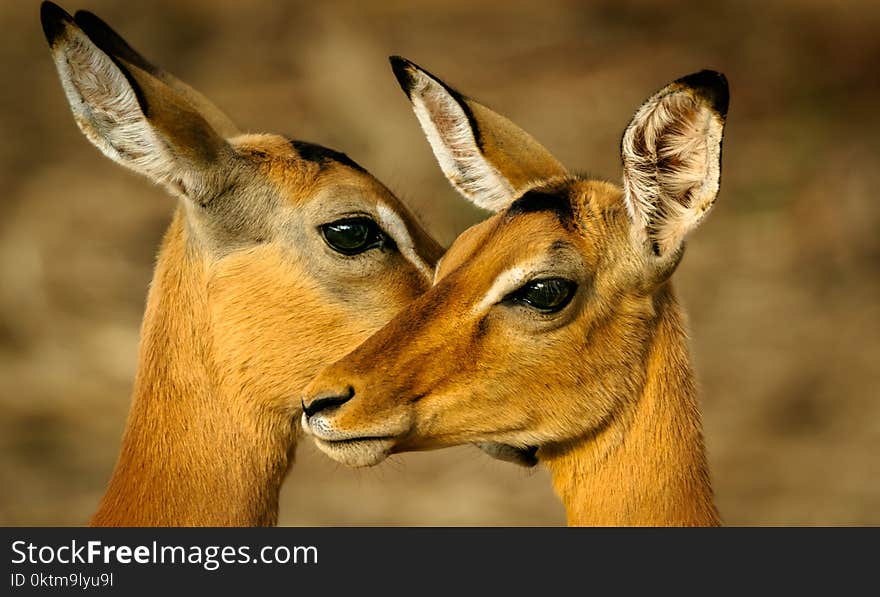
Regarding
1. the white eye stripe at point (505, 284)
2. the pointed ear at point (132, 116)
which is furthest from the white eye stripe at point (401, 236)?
the white eye stripe at point (505, 284)

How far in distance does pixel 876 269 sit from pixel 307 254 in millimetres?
11236

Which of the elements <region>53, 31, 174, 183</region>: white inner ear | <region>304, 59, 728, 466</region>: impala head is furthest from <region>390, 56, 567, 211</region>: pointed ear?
<region>53, 31, 174, 183</region>: white inner ear

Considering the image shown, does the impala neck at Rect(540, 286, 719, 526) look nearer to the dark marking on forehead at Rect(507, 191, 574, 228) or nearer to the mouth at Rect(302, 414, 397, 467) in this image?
the dark marking on forehead at Rect(507, 191, 574, 228)

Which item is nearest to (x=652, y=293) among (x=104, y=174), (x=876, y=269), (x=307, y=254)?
(x=307, y=254)

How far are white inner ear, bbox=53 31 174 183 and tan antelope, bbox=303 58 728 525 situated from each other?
3.88 feet

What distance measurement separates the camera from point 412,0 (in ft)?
59.7

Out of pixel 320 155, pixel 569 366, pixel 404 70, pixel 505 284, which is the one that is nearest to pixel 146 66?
pixel 320 155

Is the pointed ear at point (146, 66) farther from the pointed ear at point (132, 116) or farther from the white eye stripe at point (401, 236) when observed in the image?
the white eye stripe at point (401, 236)

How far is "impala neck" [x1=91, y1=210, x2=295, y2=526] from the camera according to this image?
5719mm

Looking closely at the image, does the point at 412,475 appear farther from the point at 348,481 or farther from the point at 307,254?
the point at 307,254

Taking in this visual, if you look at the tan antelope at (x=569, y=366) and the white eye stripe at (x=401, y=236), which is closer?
the tan antelope at (x=569, y=366)

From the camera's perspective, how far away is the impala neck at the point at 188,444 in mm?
5719

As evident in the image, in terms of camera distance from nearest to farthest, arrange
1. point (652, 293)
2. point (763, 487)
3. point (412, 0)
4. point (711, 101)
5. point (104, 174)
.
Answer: point (711, 101), point (652, 293), point (763, 487), point (104, 174), point (412, 0)

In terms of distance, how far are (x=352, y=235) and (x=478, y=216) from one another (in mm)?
7402
